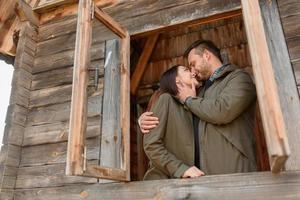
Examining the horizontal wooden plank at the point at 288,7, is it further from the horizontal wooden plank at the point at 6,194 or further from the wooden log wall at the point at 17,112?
the horizontal wooden plank at the point at 6,194

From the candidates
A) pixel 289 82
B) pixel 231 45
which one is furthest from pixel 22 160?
pixel 231 45

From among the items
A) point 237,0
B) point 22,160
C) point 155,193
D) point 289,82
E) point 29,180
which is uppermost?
point 237,0

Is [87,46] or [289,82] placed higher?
[87,46]

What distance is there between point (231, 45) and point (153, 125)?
7.83ft

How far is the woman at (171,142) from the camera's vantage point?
2092mm

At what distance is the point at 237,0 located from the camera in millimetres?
2502

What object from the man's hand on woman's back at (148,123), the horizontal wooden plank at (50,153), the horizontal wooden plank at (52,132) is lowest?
the horizontal wooden plank at (50,153)

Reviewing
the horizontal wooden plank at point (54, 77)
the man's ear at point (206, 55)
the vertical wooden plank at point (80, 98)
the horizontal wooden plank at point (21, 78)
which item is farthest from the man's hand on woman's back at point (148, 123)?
the horizontal wooden plank at point (21, 78)

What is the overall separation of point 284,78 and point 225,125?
53cm

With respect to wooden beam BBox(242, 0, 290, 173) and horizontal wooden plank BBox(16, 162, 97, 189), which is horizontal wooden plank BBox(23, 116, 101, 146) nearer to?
horizontal wooden plank BBox(16, 162, 97, 189)

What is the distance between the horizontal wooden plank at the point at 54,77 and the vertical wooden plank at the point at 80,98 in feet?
2.46

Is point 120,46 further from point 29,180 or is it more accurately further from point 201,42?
point 29,180

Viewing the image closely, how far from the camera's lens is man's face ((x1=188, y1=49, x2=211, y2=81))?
2.61 metres

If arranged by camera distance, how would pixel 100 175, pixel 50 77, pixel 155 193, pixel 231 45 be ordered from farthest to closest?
pixel 231 45 → pixel 50 77 → pixel 155 193 → pixel 100 175
